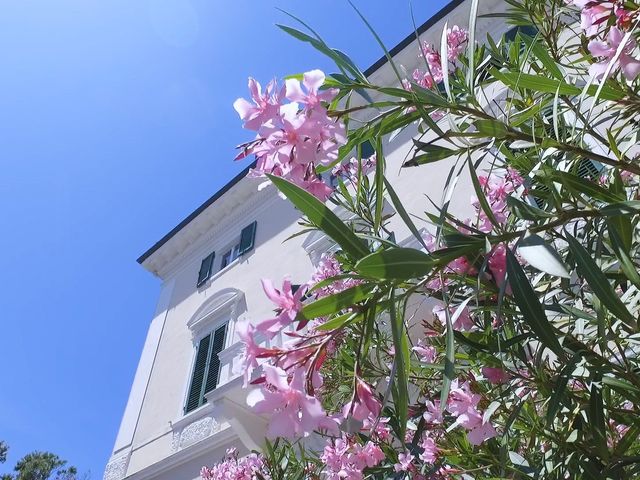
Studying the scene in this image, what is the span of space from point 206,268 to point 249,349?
9.85 m

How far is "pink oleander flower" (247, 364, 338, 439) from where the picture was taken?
0.99m

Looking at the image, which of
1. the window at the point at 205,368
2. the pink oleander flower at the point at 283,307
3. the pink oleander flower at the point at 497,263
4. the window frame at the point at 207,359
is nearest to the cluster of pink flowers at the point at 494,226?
the pink oleander flower at the point at 497,263

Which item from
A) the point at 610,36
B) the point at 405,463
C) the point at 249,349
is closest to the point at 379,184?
the point at 249,349

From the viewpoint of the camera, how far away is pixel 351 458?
2373mm

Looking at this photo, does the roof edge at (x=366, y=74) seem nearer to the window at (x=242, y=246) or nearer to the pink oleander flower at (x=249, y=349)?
the window at (x=242, y=246)

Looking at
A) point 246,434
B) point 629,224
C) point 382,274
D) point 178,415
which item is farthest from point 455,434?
point 178,415

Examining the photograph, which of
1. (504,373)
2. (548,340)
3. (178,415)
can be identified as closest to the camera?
(548,340)

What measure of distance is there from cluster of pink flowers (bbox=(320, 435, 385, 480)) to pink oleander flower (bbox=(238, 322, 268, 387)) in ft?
4.53

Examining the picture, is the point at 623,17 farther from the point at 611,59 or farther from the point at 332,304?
the point at 332,304

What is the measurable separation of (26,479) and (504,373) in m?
24.8

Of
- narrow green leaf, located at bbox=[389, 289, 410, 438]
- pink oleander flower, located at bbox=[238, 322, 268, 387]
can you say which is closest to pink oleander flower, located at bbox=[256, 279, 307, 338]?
pink oleander flower, located at bbox=[238, 322, 268, 387]

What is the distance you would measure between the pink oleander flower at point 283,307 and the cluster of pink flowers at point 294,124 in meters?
0.36

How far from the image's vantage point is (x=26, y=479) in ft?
70.1

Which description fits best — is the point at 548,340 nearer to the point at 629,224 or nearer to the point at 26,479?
the point at 629,224
